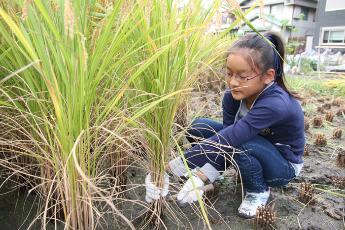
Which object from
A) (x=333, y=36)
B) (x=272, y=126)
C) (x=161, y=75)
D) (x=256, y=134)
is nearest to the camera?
(x=161, y=75)

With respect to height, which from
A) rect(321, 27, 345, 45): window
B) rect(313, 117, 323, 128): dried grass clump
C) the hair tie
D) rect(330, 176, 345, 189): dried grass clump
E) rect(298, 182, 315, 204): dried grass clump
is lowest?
rect(321, 27, 345, 45): window

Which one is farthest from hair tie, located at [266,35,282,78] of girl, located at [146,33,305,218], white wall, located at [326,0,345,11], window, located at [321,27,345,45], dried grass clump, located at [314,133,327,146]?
white wall, located at [326,0,345,11]

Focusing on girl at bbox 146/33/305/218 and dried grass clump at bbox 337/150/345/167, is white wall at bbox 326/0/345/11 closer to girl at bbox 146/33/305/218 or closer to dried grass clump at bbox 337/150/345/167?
dried grass clump at bbox 337/150/345/167

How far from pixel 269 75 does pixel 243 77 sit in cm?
16

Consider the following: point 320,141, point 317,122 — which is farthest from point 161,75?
point 317,122

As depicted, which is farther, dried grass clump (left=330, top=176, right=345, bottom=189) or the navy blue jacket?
dried grass clump (left=330, top=176, right=345, bottom=189)

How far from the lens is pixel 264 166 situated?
1763mm

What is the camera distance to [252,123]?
1616 mm

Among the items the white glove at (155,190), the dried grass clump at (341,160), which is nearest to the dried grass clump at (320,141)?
the dried grass clump at (341,160)

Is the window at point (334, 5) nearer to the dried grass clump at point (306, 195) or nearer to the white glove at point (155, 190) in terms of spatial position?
the dried grass clump at point (306, 195)

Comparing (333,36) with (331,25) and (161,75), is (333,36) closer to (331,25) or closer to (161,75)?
(331,25)

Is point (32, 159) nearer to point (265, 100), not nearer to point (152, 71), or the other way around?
point (152, 71)

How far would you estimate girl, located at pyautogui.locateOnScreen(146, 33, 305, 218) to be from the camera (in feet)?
5.21

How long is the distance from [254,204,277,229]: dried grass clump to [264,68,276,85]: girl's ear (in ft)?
2.06
